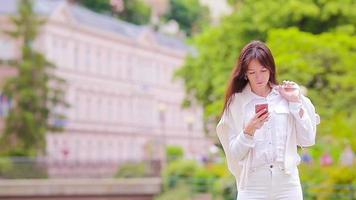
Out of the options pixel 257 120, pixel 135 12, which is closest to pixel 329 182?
pixel 257 120

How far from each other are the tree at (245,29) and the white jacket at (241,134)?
76.5 ft

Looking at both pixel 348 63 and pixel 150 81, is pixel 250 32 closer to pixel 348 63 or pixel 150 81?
pixel 348 63

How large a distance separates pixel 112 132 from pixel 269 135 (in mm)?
64038

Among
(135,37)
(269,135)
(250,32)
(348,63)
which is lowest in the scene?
(269,135)

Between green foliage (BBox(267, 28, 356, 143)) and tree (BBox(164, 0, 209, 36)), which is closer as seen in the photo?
green foliage (BBox(267, 28, 356, 143))

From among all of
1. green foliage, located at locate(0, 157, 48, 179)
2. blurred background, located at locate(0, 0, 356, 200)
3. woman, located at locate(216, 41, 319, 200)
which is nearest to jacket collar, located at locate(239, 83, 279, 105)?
woman, located at locate(216, 41, 319, 200)

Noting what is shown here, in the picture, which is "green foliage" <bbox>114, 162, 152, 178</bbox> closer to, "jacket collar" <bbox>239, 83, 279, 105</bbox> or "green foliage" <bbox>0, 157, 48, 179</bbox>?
"green foliage" <bbox>0, 157, 48, 179</bbox>

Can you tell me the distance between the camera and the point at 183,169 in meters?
36.2

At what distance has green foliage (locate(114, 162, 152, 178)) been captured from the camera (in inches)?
1570

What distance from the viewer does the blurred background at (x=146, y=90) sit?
2842 centimetres

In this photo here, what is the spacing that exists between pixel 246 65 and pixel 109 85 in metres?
64.5

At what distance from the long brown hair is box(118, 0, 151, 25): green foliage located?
3332 inches

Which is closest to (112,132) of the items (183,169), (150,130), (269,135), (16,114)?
(150,130)

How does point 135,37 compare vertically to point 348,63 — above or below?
above
